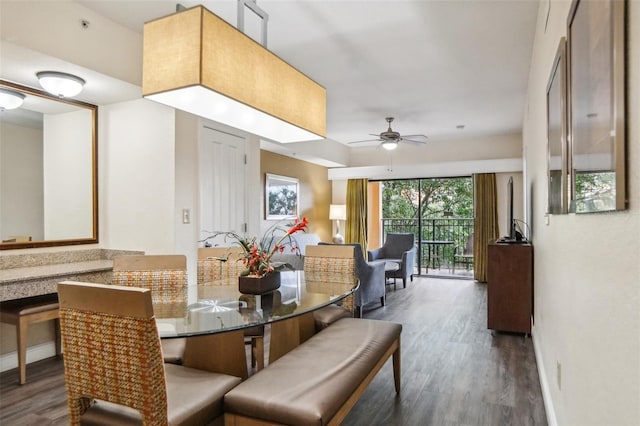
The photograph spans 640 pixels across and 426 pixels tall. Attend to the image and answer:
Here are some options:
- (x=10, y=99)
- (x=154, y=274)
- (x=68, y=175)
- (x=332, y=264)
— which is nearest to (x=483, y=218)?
(x=332, y=264)

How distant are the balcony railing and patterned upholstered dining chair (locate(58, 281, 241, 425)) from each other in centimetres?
682

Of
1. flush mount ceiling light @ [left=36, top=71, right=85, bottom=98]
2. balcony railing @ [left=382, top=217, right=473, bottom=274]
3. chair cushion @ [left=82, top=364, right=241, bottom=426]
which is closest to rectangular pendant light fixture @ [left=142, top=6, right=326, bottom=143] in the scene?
chair cushion @ [left=82, top=364, right=241, bottom=426]

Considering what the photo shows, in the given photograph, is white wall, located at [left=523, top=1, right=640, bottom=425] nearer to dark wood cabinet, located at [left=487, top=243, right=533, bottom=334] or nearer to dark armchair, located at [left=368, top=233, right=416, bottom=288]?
dark wood cabinet, located at [left=487, top=243, right=533, bottom=334]

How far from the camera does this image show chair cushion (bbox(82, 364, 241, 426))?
1424mm

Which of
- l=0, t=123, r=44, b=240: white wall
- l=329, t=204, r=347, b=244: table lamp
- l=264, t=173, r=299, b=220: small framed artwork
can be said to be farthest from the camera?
l=329, t=204, r=347, b=244: table lamp

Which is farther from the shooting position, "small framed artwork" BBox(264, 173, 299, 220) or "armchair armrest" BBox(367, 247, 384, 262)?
"armchair armrest" BBox(367, 247, 384, 262)

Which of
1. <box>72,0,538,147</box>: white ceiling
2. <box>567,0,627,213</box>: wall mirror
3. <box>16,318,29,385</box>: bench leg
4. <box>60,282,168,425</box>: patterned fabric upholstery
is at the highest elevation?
<box>72,0,538,147</box>: white ceiling

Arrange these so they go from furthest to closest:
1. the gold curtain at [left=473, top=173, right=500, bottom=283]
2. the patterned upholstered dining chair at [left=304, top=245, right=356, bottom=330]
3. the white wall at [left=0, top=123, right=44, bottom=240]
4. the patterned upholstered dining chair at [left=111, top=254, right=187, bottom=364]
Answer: the gold curtain at [left=473, top=173, right=500, bottom=283]
the white wall at [left=0, top=123, right=44, bottom=240]
the patterned upholstered dining chair at [left=304, top=245, right=356, bottom=330]
the patterned upholstered dining chair at [left=111, top=254, right=187, bottom=364]

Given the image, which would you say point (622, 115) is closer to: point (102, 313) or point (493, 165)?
point (102, 313)

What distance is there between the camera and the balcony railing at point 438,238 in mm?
7848

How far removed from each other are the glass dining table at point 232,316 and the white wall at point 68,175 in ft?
5.30

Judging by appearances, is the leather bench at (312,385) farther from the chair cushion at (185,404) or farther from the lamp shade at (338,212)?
the lamp shade at (338,212)

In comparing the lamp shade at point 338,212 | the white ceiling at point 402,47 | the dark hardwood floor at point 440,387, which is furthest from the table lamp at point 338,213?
the dark hardwood floor at point 440,387

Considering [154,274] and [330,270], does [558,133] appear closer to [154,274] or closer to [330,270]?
[330,270]
